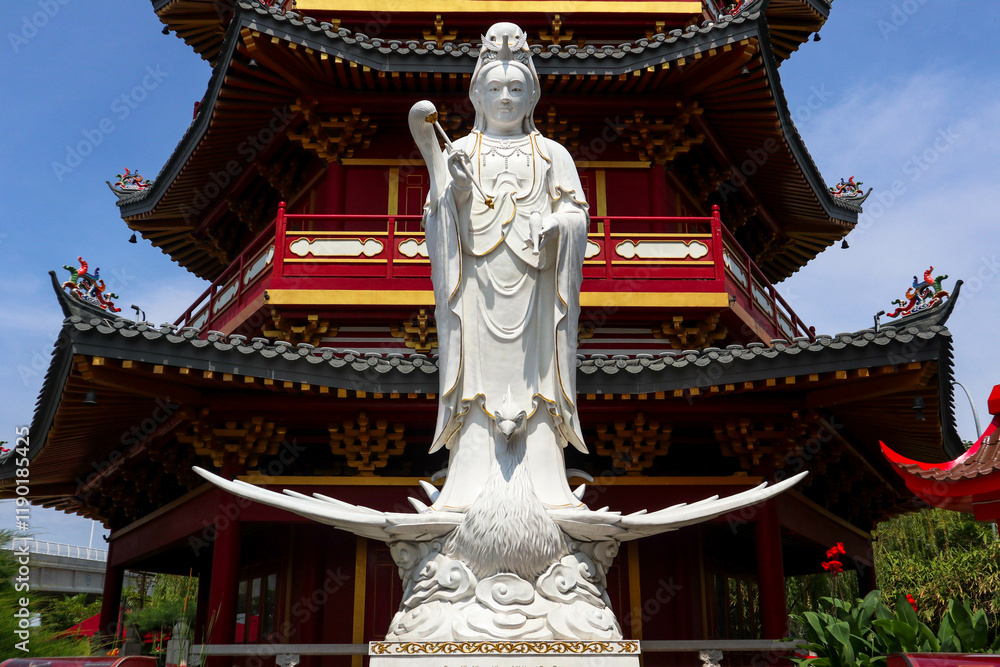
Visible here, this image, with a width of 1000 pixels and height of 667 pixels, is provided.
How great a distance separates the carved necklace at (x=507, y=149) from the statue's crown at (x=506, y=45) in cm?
53

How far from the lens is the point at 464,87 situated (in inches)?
446

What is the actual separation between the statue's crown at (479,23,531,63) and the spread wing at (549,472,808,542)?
2.91 metres

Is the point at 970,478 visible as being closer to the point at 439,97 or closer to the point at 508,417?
the point at 508,417

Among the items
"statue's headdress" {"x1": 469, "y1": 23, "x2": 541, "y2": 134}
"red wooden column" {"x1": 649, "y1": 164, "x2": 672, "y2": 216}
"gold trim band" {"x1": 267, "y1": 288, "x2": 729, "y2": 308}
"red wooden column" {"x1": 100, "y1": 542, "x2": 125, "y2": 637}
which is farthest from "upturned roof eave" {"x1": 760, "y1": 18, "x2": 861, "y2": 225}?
"red wooden column" {"x1": 100, "y1": 542, "x2": 125, "y2": 637}

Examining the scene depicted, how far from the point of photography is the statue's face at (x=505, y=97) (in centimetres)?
604

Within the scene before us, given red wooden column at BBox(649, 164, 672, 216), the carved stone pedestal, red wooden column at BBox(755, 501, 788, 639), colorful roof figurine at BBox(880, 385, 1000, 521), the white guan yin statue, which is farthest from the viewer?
red wooden column at BBox(649, 164, 672, 216)

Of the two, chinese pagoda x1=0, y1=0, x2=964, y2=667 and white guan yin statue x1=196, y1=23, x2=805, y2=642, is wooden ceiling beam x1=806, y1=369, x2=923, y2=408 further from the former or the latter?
white guan yin statue x1=196, y1=23, x2=805, y2=642

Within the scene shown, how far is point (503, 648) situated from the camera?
4.77 meters

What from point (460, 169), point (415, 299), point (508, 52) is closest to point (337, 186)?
point (415, 299)

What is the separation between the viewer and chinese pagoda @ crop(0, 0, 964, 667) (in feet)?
26.0

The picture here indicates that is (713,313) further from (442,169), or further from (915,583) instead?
(915,583)

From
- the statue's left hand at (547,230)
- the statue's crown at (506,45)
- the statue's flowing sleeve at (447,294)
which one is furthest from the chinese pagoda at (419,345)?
the statue's crown at (506,45)

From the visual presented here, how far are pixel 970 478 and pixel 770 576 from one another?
2.79 meters

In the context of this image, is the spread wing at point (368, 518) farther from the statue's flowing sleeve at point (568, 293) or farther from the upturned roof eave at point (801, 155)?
the upturned roof eave at point (801, 155)
